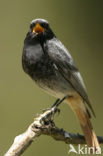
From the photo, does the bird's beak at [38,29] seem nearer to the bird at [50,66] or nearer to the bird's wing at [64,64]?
the bird at [50,66]

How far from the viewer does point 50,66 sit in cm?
302

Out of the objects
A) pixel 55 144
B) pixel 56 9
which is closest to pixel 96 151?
pixel 55 144

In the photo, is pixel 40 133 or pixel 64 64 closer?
pixel 40 133

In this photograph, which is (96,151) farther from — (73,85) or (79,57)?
(79,57)

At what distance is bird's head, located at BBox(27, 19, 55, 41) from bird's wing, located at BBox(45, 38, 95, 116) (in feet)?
0.19

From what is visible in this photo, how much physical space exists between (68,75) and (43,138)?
133cm

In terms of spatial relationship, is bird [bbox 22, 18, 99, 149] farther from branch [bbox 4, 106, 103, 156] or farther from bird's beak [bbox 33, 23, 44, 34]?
branch [bbox 4, 106, 103, 156]

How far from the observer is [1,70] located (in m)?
4.32

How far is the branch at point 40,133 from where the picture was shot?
267cm

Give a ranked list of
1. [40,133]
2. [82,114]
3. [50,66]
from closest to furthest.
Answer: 1. [40,133]
2. [50,66]
3. [82,114]

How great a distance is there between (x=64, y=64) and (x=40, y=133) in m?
0.59

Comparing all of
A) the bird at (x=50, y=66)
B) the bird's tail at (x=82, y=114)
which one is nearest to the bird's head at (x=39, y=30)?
the bird at (x=50, y=66)

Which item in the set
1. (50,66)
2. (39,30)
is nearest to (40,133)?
(50,66)

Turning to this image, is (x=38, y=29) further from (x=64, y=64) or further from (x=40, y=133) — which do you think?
(x=40, y=133)
